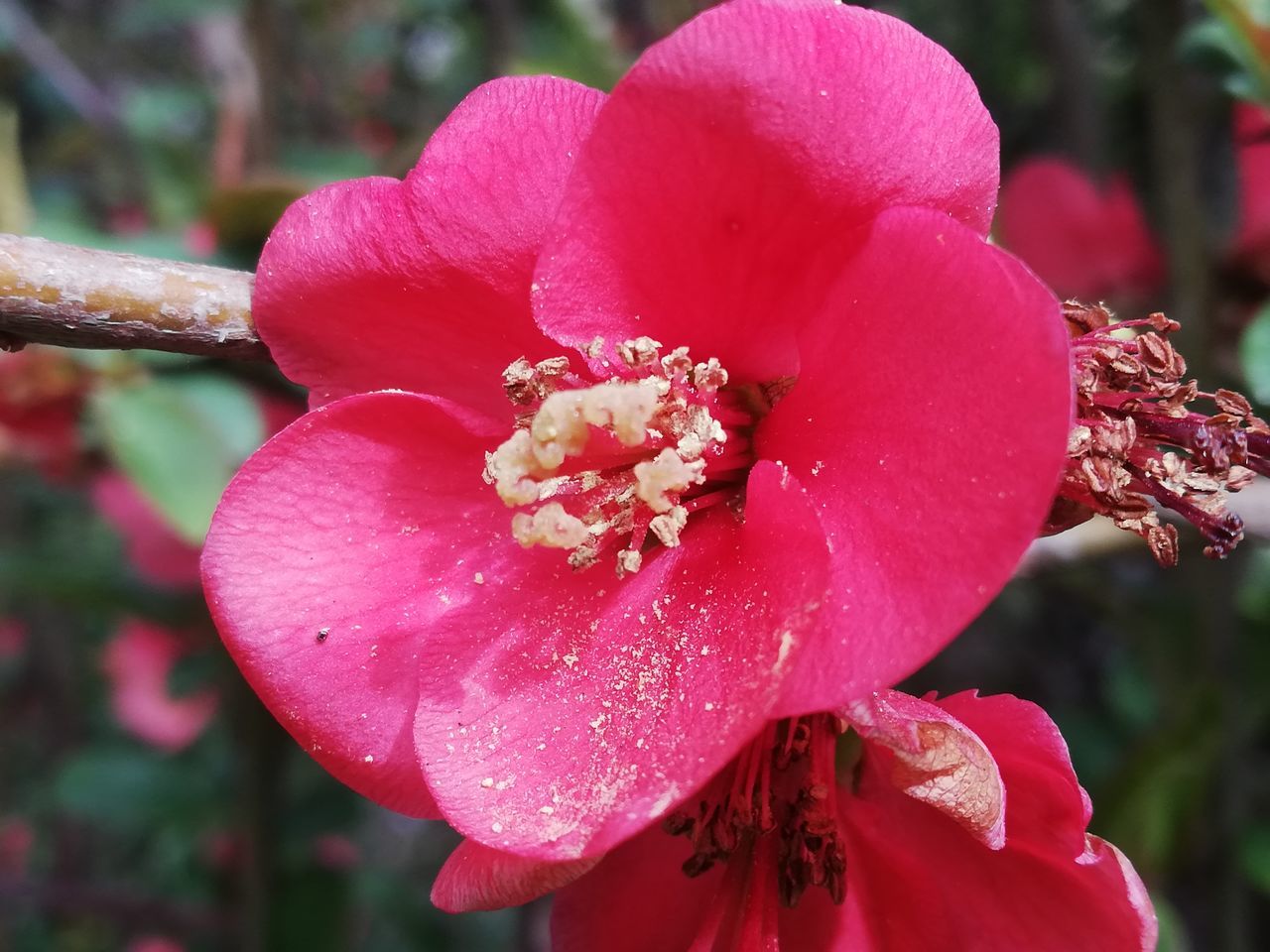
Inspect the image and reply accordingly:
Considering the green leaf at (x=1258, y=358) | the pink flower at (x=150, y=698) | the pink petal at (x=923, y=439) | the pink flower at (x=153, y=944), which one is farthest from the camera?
the pink flower at (x=153, y=944)

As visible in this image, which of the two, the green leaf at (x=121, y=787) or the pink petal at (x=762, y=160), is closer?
the pink petal at (x=762, y=160)

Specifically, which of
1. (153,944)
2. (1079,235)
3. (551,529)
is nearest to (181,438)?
(551,529)

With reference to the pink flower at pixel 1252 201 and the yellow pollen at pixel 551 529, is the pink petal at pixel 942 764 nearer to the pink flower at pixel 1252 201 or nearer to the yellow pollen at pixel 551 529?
the yellow pollen at pixel 551 529

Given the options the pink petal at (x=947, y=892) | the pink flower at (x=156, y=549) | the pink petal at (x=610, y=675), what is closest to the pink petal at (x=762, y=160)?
the pink petal at (x=610, y=675)

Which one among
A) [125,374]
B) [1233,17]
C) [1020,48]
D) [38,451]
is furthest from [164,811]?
[1020,48]

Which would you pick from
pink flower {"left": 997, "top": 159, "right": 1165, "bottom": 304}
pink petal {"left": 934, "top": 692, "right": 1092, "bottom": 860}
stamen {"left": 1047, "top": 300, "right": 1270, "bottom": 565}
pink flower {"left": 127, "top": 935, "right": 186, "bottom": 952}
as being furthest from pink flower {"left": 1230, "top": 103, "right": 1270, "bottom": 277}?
pink flower {"left": 127, "top": 935, "right": 186, "bottom": 952}

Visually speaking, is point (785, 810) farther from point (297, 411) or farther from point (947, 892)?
point (297, 411)

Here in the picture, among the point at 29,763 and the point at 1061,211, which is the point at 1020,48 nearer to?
the point at 1061,211
